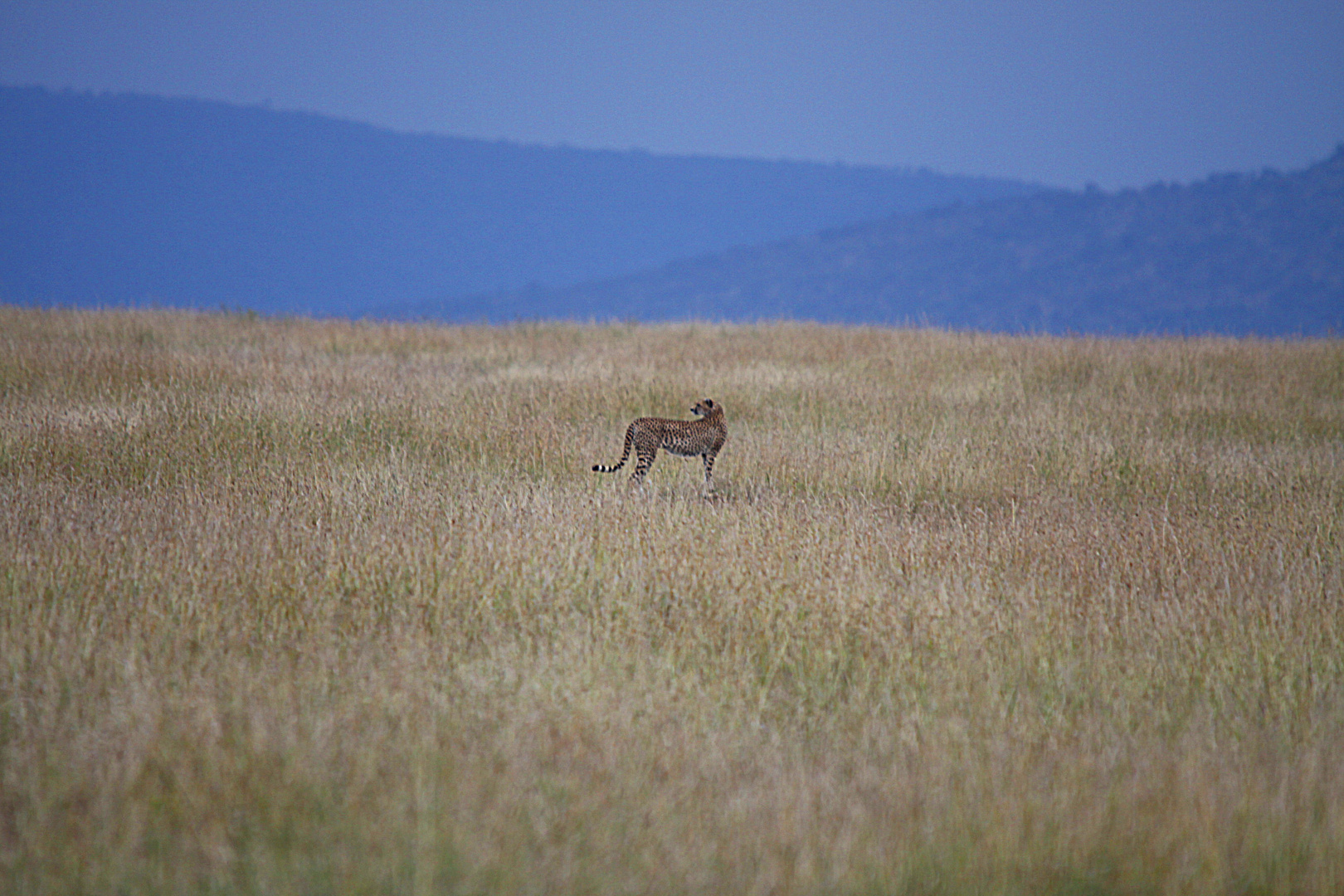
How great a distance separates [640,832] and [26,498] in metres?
A: 5.51

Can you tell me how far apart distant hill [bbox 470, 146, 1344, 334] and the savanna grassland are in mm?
113580

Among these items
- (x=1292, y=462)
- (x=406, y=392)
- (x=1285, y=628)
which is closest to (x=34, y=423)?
(x=406, y=392)

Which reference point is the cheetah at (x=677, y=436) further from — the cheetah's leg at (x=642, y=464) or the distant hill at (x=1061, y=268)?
the distant hill at (x=1061, y=268)

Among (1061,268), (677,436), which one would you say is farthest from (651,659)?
(1061,268)

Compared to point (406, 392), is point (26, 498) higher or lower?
lower

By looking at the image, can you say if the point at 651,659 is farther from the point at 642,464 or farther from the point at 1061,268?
the point at 1061,268

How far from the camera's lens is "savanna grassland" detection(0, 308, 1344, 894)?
2.97 meters

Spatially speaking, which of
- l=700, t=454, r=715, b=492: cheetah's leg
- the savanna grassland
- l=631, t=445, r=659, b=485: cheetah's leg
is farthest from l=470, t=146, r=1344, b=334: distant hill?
l=631, t=445, r=659, b=485: cheetah's leg

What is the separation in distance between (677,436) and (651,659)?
293 cm

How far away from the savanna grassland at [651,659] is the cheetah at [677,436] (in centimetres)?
27

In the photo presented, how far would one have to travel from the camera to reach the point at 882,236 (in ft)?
592

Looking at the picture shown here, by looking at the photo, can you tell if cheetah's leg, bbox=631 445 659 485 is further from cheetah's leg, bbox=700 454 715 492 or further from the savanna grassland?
cheetah's leg, bbox=700 454 715 492

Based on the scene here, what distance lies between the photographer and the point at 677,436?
717 cm

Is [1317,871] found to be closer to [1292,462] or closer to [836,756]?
[836,756]
